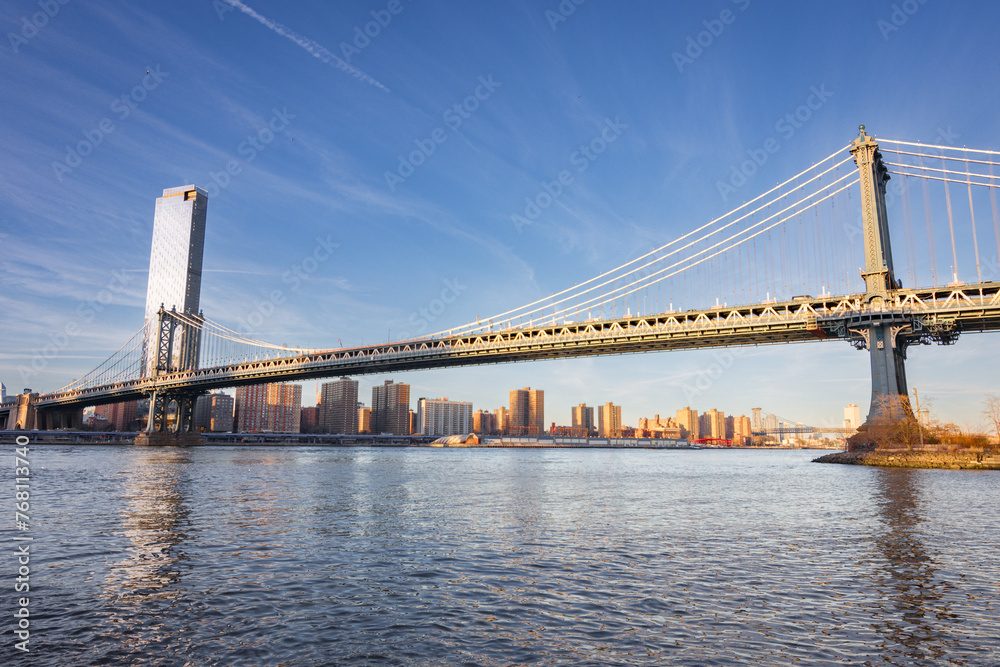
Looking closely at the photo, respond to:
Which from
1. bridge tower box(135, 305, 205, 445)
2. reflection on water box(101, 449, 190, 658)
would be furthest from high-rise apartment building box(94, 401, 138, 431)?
reflection on water box(101, 449, 190, 658)

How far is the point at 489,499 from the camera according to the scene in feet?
74.3

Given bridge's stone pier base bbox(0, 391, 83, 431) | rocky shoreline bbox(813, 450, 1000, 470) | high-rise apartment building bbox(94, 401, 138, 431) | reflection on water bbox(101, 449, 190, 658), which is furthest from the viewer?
high-rise apartment building bbox(94, 401, 138, 431)

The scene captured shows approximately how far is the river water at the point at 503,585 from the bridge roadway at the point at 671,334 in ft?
94.9

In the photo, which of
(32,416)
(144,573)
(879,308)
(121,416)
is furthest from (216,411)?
(144,573)

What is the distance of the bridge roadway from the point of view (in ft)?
142

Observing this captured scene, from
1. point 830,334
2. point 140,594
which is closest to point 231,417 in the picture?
point 830,334

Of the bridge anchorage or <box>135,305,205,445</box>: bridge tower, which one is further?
<box>135,305,205,445</box>: bridge tower

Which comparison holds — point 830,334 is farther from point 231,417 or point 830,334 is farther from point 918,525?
point 231,417

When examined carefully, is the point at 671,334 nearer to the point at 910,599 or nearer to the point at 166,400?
the point at 910,599

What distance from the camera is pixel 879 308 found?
43.9 metres

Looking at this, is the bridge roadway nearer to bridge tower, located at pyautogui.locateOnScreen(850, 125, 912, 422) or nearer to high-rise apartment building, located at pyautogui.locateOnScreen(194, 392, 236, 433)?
bridge tower, located at pyautogui.locateOnScreen(850, 125, 912, 422)

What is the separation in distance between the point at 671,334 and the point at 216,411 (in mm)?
175381

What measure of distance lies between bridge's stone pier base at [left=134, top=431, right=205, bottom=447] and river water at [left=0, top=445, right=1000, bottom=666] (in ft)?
269

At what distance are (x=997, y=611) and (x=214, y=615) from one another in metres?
10.8
